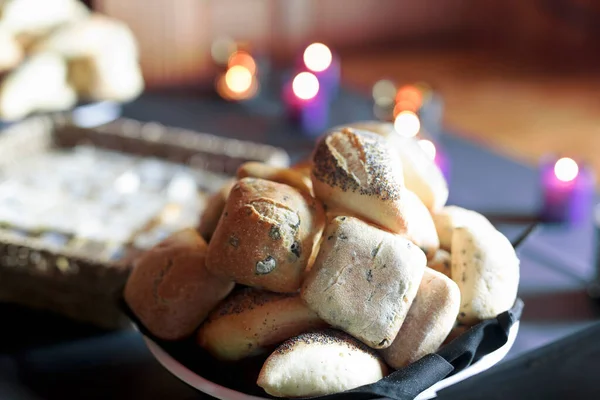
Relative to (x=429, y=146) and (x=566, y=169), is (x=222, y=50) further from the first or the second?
(x=566, y=169)

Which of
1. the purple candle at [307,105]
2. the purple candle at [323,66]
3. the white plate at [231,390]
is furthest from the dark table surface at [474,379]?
the purple candle at [323,66]

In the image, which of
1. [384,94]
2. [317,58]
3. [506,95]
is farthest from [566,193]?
[506,95]

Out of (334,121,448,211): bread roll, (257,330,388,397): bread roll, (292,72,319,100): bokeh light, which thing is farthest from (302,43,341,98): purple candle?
(257,330,388,397): bread roll

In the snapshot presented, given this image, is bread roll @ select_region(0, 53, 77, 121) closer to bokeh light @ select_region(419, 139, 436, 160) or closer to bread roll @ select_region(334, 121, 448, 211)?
bokeh light @ select_region(419, 139, 436, 160)

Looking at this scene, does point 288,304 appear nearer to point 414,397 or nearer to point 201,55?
point 414,397

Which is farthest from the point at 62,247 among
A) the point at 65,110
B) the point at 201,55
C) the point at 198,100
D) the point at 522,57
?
the point at 522,57

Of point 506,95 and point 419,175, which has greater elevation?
point 419,175
